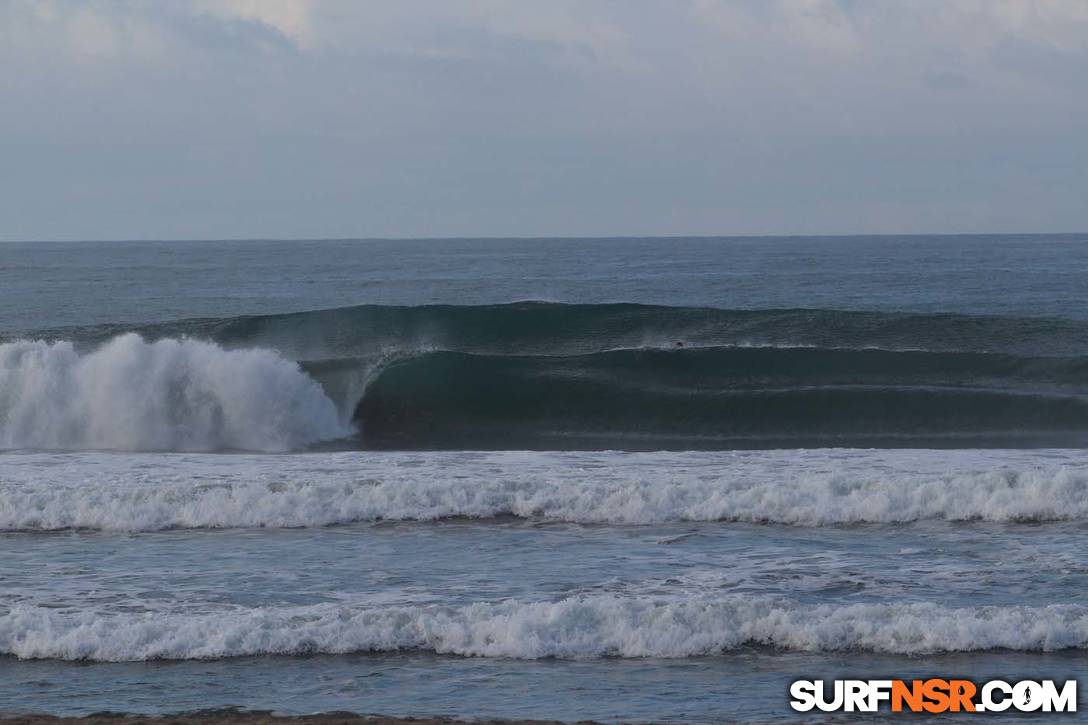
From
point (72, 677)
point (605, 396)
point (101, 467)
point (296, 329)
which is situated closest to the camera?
point (72, 677)

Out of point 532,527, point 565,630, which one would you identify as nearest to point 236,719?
point 565,630

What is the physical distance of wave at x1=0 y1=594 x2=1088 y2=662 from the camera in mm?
8219

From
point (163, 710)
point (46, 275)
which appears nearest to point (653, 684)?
point (163, 710)

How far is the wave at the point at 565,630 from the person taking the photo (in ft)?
27.0

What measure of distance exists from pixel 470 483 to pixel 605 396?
347 inches

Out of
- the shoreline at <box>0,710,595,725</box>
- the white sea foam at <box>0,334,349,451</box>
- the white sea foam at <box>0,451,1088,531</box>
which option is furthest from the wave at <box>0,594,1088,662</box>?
the white sea foam at <box>0,334,349,451</box>

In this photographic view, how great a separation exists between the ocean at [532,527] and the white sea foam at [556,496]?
0.13ft

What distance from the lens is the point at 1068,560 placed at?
10055mm

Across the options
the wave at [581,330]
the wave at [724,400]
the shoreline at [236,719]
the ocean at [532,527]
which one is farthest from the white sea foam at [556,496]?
the wave at [581,330]

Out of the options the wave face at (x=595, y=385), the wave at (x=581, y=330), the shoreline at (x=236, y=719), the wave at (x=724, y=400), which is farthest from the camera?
the wave at (x=581, y=330)

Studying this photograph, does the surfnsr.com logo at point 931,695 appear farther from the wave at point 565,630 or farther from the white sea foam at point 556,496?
the white sea foam at point 556,496

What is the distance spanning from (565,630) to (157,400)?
39.2ft

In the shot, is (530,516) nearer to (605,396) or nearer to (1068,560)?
(1068,560)

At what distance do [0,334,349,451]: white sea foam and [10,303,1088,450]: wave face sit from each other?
40 millimetres
